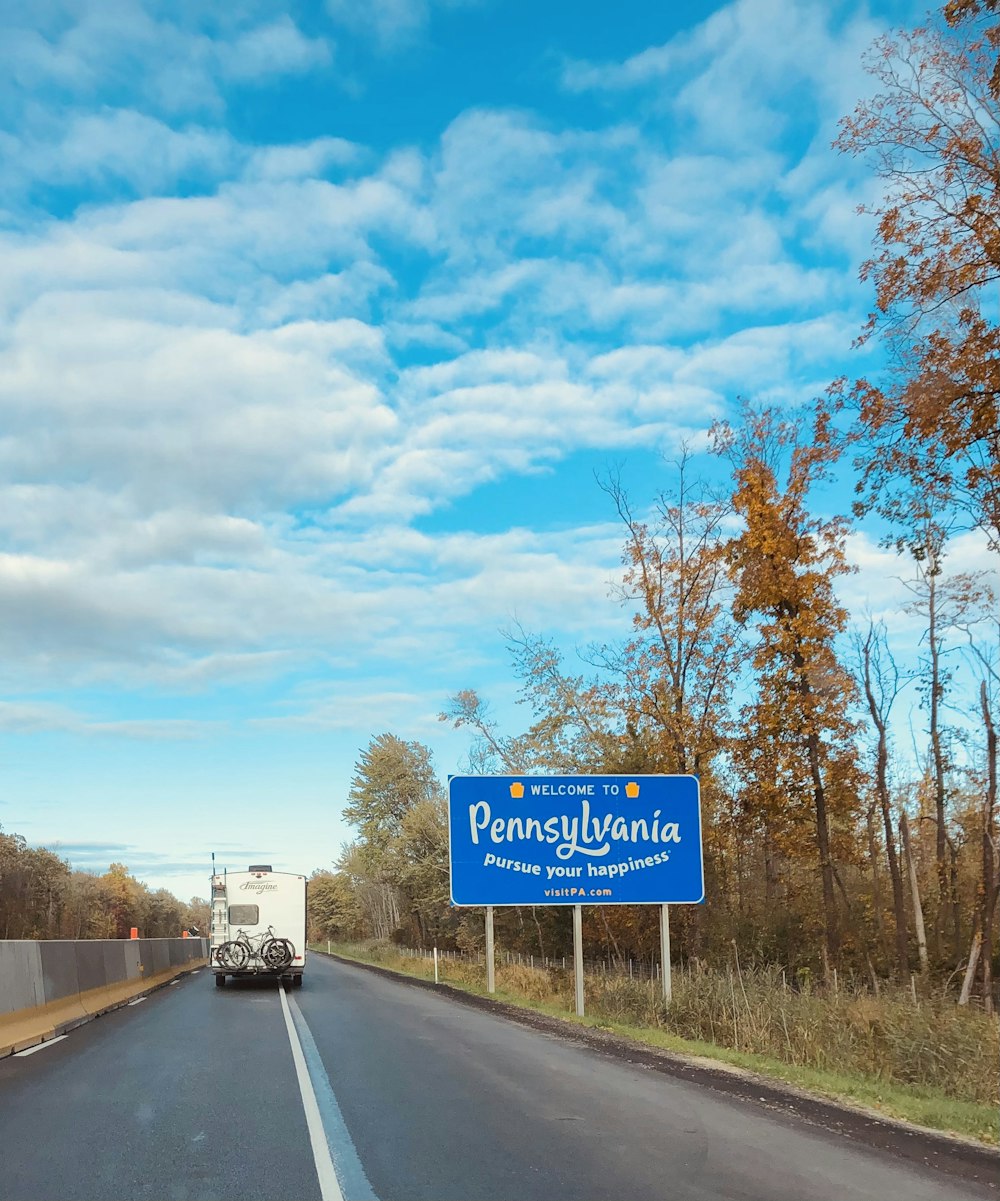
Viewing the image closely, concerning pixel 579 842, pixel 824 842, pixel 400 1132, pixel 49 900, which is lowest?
pixel 49 900

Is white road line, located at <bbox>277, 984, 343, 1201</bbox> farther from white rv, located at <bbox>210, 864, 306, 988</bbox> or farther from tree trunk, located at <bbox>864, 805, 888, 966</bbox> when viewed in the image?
tree trunk, located at <bbox>864, 805, 888, 966</bbox>

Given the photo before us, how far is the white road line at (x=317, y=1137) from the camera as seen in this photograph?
6684 millimetres

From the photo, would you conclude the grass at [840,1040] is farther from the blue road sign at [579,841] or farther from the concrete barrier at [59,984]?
the concrete barrier at [59,984]

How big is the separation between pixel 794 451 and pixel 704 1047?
1874cm

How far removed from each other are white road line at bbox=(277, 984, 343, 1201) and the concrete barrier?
424 cm

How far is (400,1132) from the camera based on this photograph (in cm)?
843

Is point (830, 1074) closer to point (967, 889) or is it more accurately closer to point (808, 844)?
point (808, 844)

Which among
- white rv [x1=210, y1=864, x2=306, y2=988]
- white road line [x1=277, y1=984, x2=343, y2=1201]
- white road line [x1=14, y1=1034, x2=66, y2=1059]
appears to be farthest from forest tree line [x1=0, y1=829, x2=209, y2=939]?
white road line [x1=277, y1=984, x2=343, y2=1201]

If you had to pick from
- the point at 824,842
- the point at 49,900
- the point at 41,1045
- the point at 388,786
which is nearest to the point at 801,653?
the point at 824,842

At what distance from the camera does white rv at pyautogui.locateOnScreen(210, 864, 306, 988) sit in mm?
29422

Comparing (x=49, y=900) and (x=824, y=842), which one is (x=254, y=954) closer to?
(x=824, y=842)

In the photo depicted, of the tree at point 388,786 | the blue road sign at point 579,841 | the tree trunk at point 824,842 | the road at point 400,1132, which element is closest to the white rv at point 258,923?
the blue road sign at point 579,841

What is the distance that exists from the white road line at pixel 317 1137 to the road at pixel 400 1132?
0.03 metres

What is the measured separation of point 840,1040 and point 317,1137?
8.27 m
